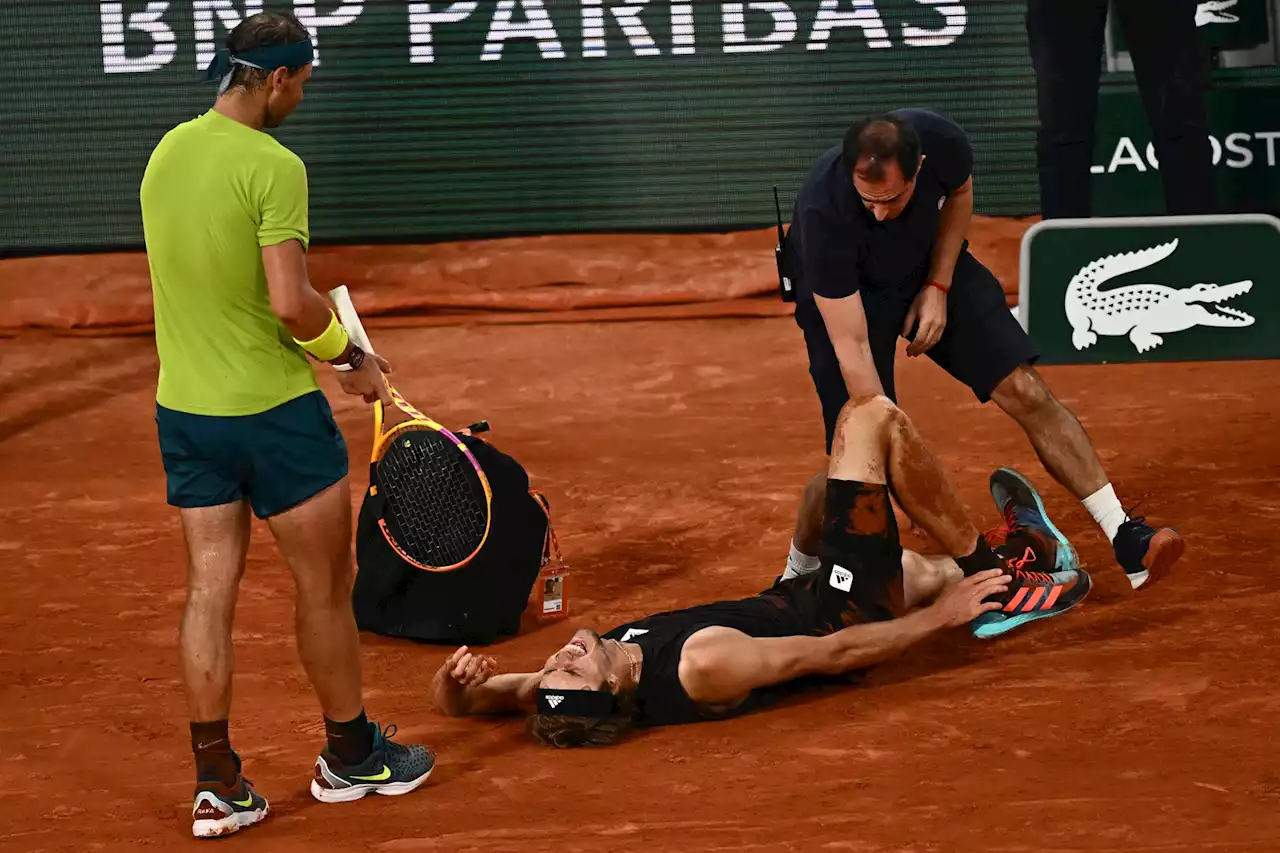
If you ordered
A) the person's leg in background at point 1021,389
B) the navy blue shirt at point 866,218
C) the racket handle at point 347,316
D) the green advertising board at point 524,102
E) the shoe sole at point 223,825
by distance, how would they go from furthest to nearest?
the green advertising board at point 524,102 → the person's leg in background at point 1021,389 → the navy blue shirt at point 866,218 → the racket handle at point 347,316 → the shoe sole at point 223,825

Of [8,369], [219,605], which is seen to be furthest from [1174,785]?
[8,369]

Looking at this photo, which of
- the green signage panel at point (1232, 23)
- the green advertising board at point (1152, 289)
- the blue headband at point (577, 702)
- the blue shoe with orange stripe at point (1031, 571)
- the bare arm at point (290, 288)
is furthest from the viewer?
the green signage panel at point (1232, 23)

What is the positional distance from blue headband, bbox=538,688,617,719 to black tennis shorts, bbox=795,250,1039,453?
4.35 ft

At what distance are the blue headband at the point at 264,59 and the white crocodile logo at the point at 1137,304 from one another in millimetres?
5259

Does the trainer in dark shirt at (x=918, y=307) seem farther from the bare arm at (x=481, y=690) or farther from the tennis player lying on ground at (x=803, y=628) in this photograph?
the bare arm at (x=481, y=690)

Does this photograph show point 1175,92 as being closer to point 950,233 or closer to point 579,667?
point 950,233

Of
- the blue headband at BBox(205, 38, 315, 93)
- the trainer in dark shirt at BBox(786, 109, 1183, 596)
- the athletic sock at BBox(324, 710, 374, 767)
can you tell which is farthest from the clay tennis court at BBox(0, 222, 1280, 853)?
the blue headband at BBox(205, 38, 315, 93)

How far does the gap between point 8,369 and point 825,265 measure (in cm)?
561

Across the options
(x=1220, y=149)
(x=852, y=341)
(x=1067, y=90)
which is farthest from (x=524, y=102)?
(x=852, y=341)

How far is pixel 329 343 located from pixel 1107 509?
8.95 ft

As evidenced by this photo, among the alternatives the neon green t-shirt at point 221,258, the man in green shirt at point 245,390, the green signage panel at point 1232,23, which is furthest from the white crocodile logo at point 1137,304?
the neon green t-shirt at point 221,258

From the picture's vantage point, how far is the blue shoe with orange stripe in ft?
17.0

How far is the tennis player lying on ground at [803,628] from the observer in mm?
4512

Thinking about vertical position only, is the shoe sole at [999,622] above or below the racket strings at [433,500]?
below
